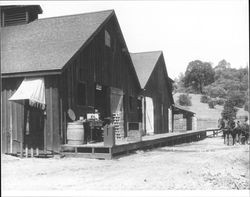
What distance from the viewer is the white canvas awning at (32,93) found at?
48.4ft

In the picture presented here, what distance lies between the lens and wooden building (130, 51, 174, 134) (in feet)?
93.1

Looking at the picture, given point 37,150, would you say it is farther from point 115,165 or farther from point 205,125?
point 205,125

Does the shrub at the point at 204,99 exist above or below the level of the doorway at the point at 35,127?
above

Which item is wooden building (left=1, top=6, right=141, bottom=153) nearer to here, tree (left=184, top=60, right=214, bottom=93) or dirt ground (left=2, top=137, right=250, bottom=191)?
dirt ground (left=2, top=137, right=250, bottom=191)

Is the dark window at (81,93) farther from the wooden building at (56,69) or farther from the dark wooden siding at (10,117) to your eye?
the dark wooden siding at (10,117)

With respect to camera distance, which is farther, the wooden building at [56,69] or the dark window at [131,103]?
the dark window at [131,103]

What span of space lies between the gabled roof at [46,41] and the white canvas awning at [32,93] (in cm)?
47

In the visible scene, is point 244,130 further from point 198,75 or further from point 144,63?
point 198,75

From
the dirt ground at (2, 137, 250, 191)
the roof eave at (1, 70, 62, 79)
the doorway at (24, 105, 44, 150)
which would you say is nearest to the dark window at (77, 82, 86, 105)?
the doorway at (24, 105, 44, 150)

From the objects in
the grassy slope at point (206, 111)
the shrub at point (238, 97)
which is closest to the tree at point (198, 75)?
the grassy slope at point (206, 111)

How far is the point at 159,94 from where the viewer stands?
103ft

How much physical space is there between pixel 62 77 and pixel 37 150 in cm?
294

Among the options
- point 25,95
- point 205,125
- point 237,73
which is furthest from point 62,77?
point 237,73

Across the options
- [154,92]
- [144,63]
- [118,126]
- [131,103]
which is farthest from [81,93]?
[144,63]
